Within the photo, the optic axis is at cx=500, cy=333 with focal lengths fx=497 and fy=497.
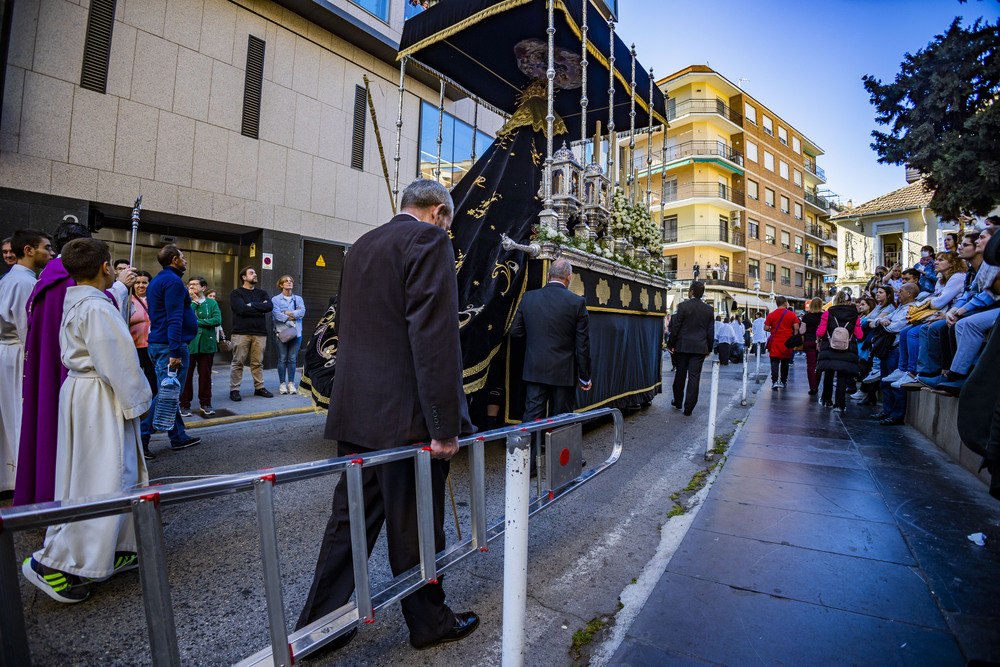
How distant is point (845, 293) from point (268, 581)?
9.47m

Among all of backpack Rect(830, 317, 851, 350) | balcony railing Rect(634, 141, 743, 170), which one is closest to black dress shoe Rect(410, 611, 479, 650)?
backpack Rect(830, 317, 851, 350)

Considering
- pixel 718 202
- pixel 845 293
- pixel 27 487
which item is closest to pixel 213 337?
pixel 27 487

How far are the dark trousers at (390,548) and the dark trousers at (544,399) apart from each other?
2.64 metres

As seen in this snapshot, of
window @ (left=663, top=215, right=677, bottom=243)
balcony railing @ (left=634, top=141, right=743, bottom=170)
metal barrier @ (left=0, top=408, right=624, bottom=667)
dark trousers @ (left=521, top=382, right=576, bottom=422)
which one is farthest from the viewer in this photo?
window @ (left=663, top=215, right=677, bottom=243)

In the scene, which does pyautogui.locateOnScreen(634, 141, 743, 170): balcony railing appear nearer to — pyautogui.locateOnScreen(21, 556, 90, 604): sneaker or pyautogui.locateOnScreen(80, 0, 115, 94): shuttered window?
pyautogui.locateOnScreen(80, 0, 115, 94): shuttered window

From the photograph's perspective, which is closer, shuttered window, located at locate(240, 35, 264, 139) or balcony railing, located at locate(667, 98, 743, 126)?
shuttered window, located at locate(240, 35, 264, 139)

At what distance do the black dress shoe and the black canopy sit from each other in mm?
6249

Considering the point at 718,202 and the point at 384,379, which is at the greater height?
the point at 718,202

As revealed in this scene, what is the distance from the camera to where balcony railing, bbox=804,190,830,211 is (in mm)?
47819

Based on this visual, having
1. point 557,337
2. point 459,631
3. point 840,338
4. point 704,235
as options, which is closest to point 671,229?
point 704,235

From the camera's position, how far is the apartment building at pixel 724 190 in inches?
1432

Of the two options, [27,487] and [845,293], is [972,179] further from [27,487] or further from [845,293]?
[27,487]

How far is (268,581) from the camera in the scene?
1.48 m

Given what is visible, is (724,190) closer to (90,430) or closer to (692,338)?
(692,338)
